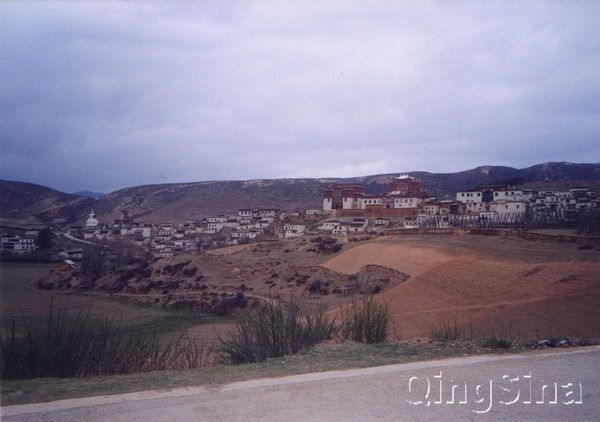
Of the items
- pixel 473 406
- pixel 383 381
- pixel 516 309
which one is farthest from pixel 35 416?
pixel 516 309

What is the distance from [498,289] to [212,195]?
381 ft

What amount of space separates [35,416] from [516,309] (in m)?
19.6

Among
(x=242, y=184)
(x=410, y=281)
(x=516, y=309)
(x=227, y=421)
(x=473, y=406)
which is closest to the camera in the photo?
(x=227, y=421)

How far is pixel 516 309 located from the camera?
21906mm

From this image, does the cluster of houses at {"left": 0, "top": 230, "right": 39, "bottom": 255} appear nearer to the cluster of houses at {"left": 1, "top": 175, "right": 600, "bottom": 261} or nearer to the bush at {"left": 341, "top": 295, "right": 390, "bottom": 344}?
the cluster of houses at {"left": 1, "top": 175, "right": 600, "bottom": 261}

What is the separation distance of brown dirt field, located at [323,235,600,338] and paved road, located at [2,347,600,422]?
6.58 metres

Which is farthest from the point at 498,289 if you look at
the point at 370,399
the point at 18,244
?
the point at 18,244

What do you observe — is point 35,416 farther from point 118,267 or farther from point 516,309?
point 118,267

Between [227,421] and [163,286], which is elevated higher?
[227,421]

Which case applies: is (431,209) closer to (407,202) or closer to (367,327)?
(407,202)

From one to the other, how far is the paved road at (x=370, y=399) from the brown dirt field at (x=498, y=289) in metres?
6.58

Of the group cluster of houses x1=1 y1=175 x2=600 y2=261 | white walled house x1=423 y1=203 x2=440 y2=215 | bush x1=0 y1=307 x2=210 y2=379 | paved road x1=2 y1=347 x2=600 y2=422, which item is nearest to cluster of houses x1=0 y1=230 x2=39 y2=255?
Result: cluster of houses x1=1 y1=175 x2=600 y2=261

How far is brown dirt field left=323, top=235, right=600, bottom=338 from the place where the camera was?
65.2 ft

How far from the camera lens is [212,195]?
138m
